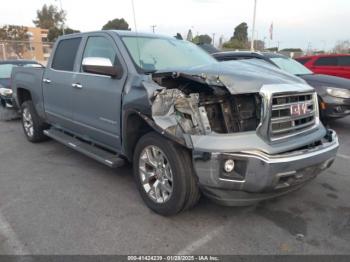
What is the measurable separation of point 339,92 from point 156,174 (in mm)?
5140

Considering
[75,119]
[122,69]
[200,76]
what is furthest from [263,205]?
[75,119]

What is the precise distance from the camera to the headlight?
6.91 metres

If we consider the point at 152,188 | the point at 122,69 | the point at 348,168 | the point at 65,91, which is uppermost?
the point at 122,69

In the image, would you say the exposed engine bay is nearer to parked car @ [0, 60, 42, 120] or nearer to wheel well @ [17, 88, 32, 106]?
wheel well @ [17, 88, 32, 106]

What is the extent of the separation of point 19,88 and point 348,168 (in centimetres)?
606

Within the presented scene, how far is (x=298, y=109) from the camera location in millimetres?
3260

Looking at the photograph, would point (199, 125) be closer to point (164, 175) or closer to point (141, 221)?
point (164, 175)

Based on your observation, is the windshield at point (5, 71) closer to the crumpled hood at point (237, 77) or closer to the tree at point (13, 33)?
the crumpled hood at point (237, 77)

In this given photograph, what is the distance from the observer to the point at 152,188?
3588 mm

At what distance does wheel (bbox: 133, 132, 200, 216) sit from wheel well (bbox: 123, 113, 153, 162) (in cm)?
18

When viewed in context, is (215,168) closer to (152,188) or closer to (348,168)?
(152,188)

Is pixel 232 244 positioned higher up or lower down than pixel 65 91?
lower down

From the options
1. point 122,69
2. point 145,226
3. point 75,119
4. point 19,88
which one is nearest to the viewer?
point 145,226

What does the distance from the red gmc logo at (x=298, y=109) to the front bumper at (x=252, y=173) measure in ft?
1.17
